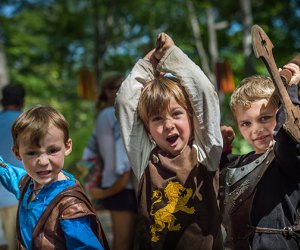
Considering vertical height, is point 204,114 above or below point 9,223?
above

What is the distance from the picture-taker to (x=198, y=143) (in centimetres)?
264

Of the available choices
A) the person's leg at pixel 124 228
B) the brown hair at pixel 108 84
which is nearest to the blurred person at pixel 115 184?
the person's leg at pixel 124 228

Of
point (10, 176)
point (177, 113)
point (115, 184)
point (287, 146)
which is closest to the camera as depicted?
point (287, 146)

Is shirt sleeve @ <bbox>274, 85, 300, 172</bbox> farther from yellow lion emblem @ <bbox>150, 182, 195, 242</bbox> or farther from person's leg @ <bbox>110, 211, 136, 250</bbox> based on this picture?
person's leg @ <bbox>110, 211, 136, 250</bbox>

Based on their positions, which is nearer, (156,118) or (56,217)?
(56,217)

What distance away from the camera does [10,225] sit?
4609mm

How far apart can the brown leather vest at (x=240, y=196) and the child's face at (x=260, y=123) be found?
8cm

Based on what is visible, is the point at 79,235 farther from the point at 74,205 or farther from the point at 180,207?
the point at 180,207

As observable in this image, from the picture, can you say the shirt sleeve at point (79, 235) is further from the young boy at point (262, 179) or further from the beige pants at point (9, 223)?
the beige pants at point (9, 223)

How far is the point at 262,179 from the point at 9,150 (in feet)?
8.71

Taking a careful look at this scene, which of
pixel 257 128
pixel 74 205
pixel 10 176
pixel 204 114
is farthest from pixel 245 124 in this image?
pixel 10 176

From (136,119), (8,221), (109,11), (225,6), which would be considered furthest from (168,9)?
(136,119)

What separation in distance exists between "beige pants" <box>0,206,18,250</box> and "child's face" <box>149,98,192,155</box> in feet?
7.63

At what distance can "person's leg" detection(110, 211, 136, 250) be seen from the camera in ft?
15.3
